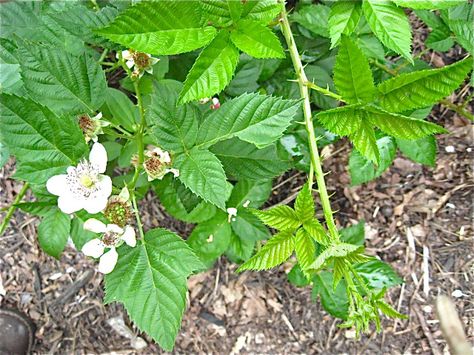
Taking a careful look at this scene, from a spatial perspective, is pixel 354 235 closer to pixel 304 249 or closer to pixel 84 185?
pixel 304 249

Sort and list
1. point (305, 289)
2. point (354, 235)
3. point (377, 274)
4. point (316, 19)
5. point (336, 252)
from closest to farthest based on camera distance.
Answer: point (336, 252), point (316, 19), point (377, 274), point (354, 235), point (305, 289)

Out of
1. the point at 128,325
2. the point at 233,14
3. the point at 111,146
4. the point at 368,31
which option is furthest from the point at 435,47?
the point at 128,325

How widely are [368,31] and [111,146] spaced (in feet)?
2.49

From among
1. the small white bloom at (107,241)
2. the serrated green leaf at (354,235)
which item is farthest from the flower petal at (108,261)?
the serrated green leaf at (354,235)

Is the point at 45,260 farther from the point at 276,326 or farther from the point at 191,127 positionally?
the point at 191,127

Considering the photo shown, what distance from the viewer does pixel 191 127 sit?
3.52ft

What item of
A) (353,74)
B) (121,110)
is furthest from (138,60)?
(353,74)

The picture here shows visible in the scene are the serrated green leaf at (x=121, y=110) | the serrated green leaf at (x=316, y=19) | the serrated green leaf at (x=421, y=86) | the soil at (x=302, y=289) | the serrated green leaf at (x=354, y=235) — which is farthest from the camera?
the soil at (x=302, y=289)

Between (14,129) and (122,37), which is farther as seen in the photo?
(14,129)

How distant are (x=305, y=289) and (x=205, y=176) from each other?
1046 mm

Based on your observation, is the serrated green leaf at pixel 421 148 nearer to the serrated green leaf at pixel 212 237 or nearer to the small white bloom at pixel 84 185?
the serrated green leaf at pixel 212 237

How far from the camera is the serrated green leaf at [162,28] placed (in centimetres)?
91

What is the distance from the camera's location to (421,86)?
0.95m

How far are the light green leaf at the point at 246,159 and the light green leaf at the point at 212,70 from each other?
0.25 meters
